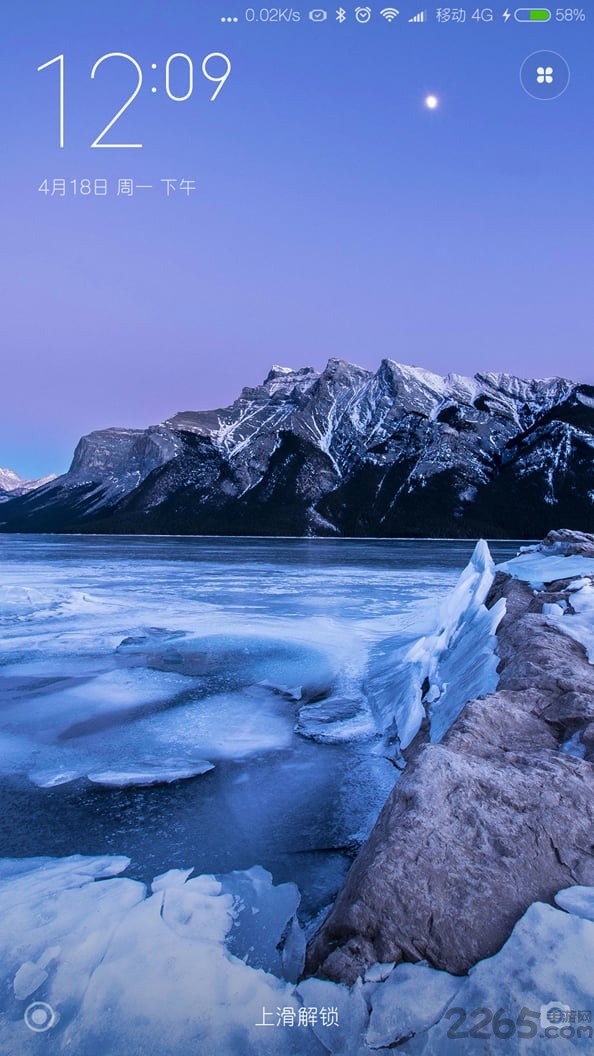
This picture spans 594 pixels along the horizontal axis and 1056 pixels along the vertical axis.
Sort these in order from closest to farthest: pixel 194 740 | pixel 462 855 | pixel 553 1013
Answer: pixel 553 1013 → pixel 462 855 → pixel 194 740

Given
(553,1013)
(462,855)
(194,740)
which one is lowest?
(194,740)

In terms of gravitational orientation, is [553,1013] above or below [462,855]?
below

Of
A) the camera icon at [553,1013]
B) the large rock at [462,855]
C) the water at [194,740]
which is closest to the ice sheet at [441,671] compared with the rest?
the water at [194,740]

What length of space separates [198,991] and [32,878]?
7.18 ft

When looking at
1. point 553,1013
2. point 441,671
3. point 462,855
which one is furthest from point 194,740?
point 553,1013

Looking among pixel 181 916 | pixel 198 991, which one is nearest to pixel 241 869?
pixel 181 916

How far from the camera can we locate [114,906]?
4.54 meters

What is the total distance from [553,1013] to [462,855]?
0.93m

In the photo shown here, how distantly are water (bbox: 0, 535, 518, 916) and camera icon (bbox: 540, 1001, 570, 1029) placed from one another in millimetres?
2201

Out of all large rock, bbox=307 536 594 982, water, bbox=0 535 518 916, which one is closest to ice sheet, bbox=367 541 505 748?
water, bbox=0 535 518 916

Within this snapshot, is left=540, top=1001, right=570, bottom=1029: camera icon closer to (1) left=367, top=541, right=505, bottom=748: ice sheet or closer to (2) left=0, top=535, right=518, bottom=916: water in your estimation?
(2) left=0, top=535, right=518, bottom=916: water

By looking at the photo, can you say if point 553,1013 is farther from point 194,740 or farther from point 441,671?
point 441,671

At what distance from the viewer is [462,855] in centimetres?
369

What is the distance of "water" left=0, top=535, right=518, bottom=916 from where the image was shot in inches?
223
